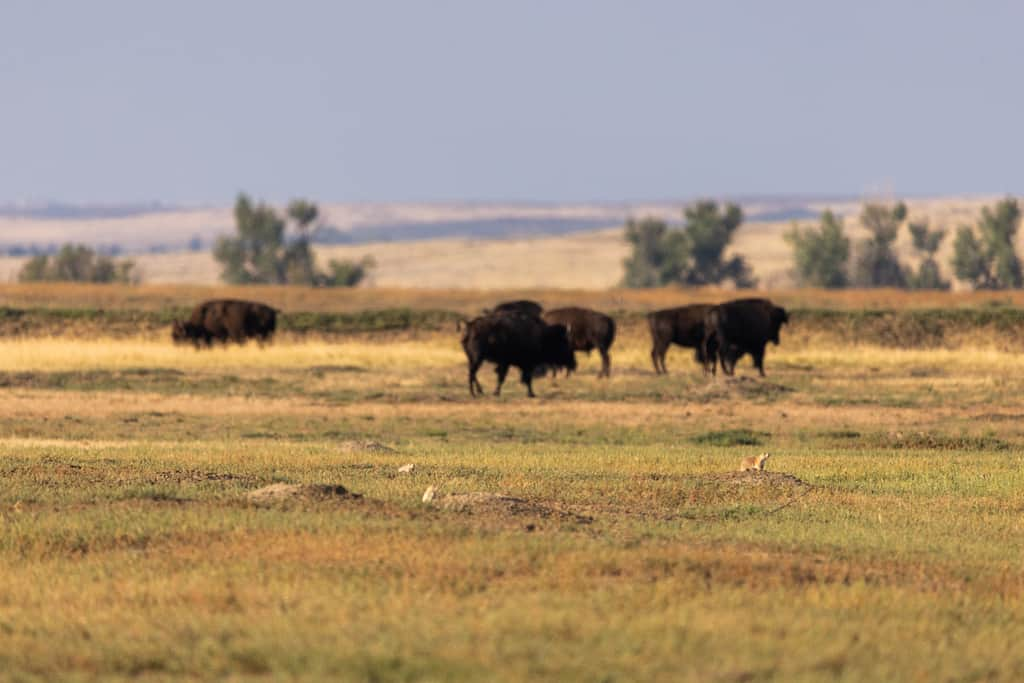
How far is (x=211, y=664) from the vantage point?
989cm

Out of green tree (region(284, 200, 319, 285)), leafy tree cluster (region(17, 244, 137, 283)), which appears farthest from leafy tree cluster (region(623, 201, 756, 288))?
leafy tree cluster (region(17, 244, 137, 283))

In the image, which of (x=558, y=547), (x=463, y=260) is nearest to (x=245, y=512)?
(x=558, y=547)

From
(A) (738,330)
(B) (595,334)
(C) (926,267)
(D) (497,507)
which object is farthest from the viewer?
(C) (926,267)

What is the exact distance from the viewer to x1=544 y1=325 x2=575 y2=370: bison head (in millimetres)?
39219

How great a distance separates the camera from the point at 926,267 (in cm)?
11112

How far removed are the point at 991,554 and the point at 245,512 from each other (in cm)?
589

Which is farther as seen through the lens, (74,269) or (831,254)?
(831,254)

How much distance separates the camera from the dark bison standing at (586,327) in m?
43.2

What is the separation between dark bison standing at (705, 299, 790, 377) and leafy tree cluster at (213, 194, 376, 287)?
6929 cm

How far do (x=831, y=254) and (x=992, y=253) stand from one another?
9.32 m

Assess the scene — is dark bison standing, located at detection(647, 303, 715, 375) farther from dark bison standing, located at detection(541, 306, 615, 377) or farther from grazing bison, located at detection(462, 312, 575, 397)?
grazing bison, located at detection(462, 312, 575, 397)

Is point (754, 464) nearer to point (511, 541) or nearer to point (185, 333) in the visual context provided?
point (511, 541)

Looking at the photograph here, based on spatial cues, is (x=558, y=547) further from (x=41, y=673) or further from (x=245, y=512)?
(x=41, y=673)

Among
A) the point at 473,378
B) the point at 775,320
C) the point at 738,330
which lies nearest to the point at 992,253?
the point at 775,320
